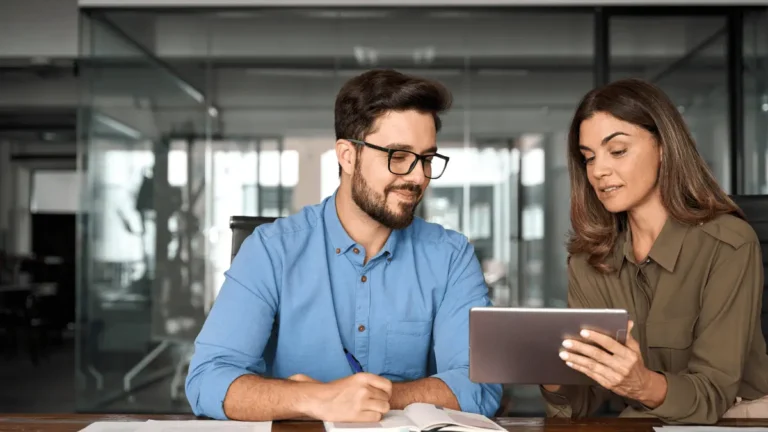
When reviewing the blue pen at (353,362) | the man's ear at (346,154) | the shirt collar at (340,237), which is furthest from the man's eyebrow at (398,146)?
the blue pen at (353,362)

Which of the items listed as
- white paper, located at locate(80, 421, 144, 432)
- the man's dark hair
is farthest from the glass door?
white paper, located at locate(80, 421, 144, 432)

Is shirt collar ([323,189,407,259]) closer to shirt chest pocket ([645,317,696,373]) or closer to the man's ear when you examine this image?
the man's ear

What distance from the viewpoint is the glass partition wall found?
473 cm

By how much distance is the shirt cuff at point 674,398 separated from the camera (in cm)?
158

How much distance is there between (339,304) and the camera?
1935 millimetres

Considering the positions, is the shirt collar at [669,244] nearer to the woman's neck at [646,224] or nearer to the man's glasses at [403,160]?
the woman's neck at [646,224]

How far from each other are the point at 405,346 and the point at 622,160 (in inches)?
27.6

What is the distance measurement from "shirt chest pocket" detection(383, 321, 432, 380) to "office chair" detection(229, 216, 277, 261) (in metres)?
0.54

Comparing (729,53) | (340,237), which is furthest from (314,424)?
(729,53)

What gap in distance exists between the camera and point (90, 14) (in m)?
4.73

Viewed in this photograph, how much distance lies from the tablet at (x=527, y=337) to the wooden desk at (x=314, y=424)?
8 cm

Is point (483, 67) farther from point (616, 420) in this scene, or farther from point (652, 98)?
point (616, 420)

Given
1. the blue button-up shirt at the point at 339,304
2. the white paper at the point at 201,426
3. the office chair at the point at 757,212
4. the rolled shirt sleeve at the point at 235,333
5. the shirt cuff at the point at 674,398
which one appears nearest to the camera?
the white paper at the point at 201,426

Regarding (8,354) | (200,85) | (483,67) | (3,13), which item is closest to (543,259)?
(483,67)
